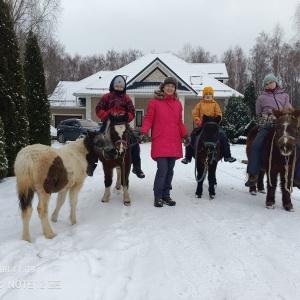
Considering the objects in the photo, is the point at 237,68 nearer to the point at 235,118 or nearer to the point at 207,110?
the point at 235,118

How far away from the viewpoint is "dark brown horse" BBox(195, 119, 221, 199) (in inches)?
293

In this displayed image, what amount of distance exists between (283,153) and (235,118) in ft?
72.4

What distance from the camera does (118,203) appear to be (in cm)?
729

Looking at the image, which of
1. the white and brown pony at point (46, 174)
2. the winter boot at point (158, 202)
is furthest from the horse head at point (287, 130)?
the white and brown pony at point (46, 174)

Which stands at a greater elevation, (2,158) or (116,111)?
(116,111)

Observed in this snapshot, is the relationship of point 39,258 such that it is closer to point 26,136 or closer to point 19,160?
point 19,160

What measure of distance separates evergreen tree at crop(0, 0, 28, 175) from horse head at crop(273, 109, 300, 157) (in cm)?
744

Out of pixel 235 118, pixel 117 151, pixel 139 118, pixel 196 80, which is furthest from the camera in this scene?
pixel 196 80

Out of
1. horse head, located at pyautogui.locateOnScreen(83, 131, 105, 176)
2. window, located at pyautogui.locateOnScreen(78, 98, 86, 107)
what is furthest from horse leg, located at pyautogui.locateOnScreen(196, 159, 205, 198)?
window, located at pyautogui.locateOnScreen(78, 98, 86, 107)

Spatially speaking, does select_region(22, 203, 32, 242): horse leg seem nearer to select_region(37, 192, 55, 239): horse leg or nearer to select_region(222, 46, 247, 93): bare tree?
select_region(37, 192, 55, 239): horse leg

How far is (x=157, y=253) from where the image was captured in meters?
4.77

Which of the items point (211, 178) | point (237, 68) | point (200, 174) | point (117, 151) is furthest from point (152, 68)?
point (237, 68)

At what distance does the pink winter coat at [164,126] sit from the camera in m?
7.07

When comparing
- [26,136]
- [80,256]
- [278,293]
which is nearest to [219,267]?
[278,293]
